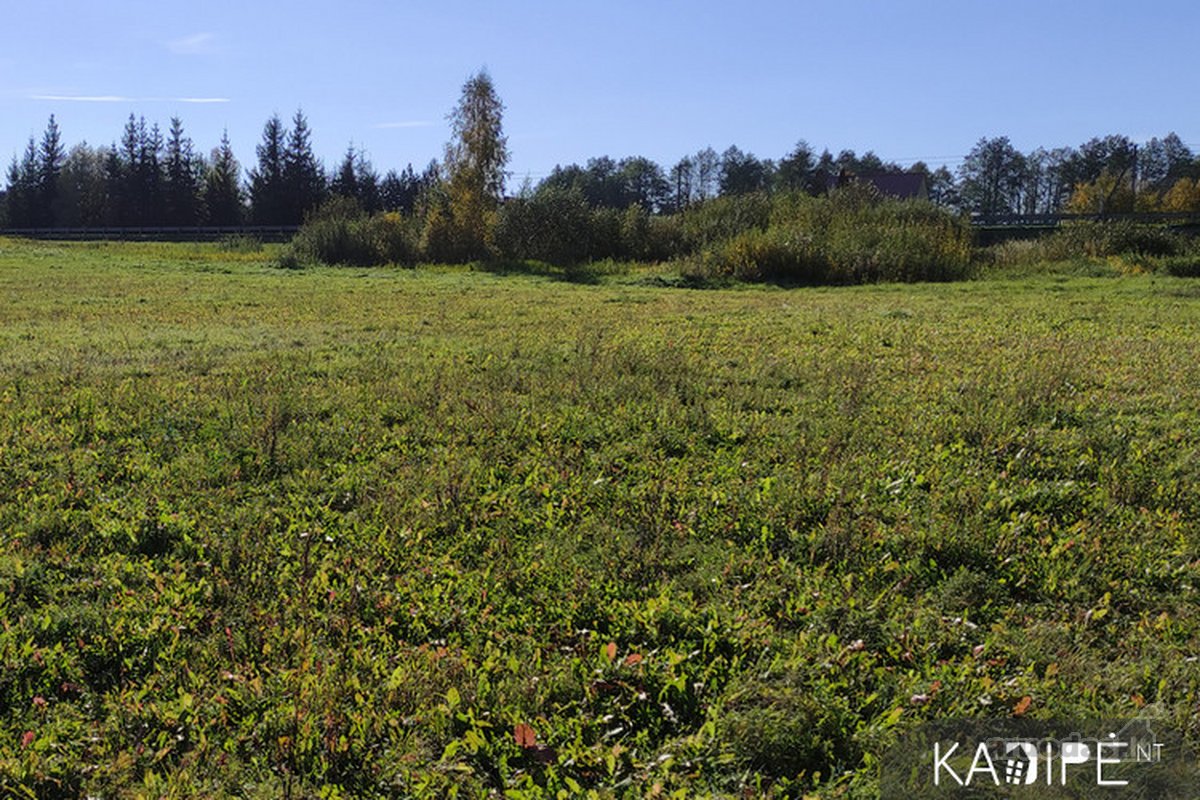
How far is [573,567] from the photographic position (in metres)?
4.43

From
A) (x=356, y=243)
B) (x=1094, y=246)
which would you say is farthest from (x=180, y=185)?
(x=1094, y=246)

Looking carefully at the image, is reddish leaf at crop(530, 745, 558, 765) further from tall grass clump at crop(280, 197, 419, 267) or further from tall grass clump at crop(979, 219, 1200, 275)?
tall grass clump at crop(280, 197, 419, 267)

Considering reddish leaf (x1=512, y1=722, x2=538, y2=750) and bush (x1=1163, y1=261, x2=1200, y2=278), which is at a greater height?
bush (x1=1163, y1=261, x2=1200, y2=278)

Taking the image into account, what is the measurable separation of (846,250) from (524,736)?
23.2 m

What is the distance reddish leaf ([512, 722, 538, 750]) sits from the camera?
3110 mm

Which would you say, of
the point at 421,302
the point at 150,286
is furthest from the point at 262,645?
the point at 150,286

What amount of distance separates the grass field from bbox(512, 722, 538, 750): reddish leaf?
0.04 feet

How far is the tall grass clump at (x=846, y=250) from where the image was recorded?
2420cm

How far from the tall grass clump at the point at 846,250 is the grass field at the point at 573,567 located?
50.8ft

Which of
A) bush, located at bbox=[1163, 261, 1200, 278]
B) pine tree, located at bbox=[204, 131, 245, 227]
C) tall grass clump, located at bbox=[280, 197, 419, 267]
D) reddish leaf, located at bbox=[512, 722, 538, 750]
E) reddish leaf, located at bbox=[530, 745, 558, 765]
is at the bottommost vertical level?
reddish leaf, located at bbox=[530, 745, 558, 765]

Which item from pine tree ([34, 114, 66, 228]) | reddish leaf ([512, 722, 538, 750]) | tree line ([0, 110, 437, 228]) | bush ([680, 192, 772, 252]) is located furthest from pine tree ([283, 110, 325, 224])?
reddish leaf ([512, 722, 538, 750])

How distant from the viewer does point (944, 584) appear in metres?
4.26

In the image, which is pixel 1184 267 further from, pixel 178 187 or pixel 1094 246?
pixel 178 187

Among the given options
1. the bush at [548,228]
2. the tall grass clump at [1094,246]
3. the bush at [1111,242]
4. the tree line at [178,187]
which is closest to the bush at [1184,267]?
the tall grass clump at [1094,246]
